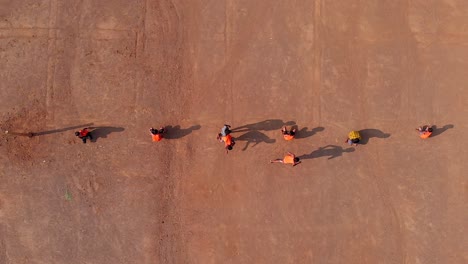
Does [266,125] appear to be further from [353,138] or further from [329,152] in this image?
[353,138]

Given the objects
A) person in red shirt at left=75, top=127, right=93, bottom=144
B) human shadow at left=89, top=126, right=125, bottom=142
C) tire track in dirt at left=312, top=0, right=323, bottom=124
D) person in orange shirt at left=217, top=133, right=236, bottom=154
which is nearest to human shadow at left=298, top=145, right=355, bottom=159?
tire track in dirt at left=312, top=0, right=323, bottom=124

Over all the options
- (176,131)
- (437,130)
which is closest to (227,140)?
(176,131)

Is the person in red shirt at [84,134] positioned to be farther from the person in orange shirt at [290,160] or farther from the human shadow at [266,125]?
the person in orange shirt at [290,160]

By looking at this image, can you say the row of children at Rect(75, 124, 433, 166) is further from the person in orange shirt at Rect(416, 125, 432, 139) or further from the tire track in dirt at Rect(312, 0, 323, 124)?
the tire track in dirt at Rect(312, 0, 323, 124)

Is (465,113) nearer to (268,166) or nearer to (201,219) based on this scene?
(268,166)

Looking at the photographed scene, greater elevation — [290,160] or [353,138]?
[353,138]
